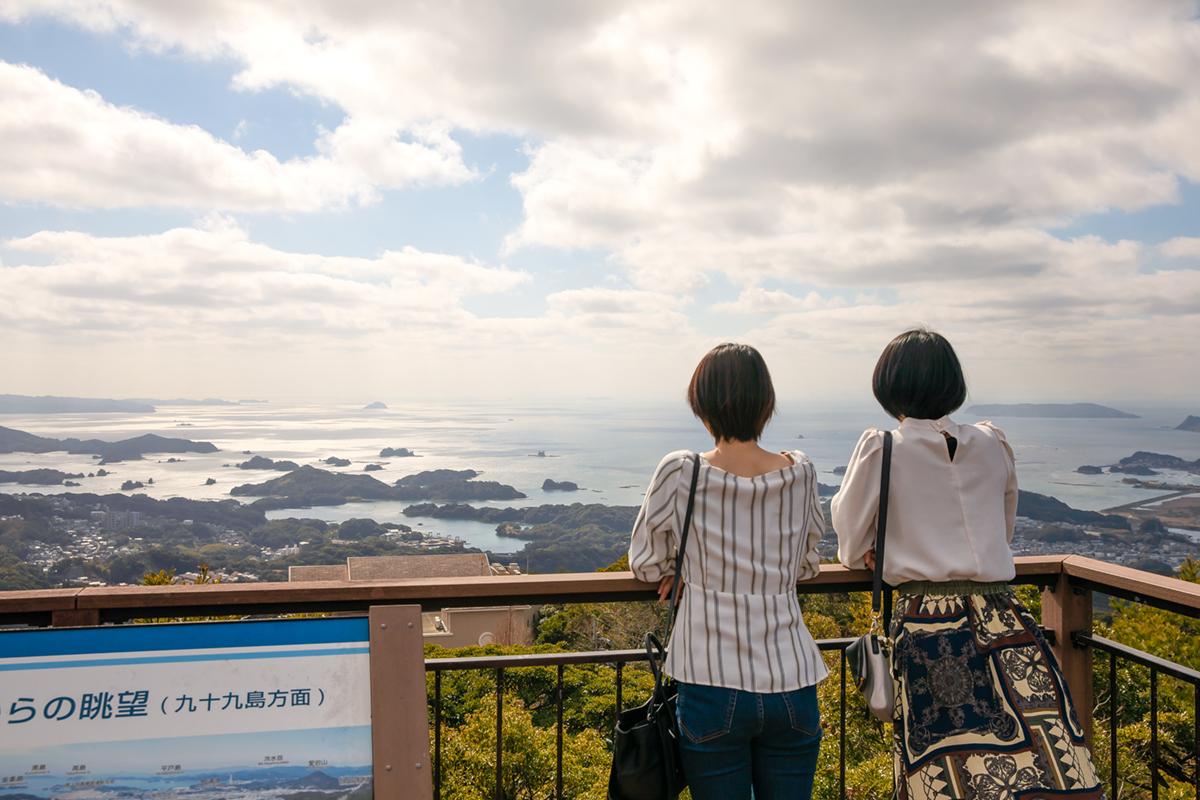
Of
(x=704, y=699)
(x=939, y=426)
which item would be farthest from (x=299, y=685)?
(x=939, y=426)

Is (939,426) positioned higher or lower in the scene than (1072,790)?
higher

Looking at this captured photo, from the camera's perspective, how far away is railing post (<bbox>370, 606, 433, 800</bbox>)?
1455 mm

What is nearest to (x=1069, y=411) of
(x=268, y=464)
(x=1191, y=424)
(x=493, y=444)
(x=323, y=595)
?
(x=1191, y=424)

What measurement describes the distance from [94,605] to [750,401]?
1.48 meters

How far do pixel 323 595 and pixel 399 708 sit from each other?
1.14ft

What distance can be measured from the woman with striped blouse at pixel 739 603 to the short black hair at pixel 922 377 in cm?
30

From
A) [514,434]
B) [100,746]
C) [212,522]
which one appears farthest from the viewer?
[514,434]

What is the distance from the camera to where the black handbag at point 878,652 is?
172 centimetres

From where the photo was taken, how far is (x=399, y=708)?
59.1 inches

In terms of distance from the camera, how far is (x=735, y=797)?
1.61 meters

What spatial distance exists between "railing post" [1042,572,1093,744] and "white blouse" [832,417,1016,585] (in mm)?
551

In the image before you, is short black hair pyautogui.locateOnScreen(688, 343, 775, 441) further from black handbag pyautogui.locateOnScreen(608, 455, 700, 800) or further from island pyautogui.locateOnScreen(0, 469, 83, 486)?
island pyautogui.locateOnScreen(0, 469, 83, 486)

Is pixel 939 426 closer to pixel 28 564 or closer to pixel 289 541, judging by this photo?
pixel 28 564

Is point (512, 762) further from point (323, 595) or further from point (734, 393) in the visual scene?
point (734, 393)
